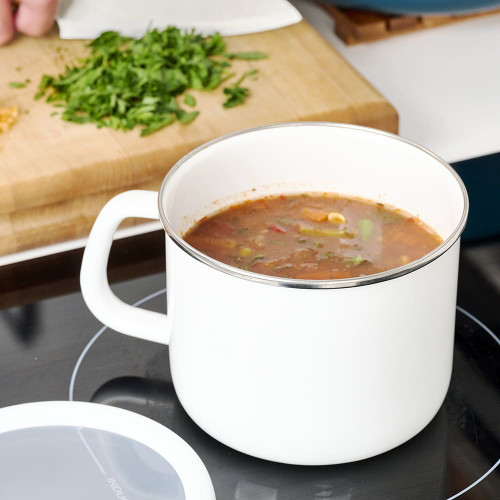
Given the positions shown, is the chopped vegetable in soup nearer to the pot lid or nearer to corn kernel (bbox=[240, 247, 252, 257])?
corn kernel (bbox=[240, 247, 252, 257])

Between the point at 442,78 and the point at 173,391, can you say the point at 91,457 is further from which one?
the point at 442,78

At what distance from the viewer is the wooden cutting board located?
957 mm

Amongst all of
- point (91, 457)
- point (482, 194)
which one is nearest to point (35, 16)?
point (482, 194)

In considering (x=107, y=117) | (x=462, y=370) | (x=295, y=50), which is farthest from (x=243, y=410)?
(x=295, y=50)

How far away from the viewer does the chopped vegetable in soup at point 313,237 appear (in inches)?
26.2

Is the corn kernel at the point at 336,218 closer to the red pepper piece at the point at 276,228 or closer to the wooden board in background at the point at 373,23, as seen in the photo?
the red pepper piece at the point at 276,228

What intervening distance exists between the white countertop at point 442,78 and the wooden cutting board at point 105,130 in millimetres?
73

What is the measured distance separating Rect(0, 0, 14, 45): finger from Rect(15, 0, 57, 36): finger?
15mm

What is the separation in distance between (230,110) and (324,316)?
1.89 feet

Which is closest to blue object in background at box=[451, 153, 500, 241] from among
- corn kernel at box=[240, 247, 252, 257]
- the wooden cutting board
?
the wooden cutting board

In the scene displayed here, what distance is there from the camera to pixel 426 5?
1.22 m

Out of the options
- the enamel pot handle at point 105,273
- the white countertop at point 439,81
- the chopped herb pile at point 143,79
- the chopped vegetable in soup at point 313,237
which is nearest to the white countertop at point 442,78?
the white countertop at point 439,81

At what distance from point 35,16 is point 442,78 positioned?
558 millimetres

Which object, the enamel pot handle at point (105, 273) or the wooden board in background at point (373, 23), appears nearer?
the enamel pot handle at point (105, 273)
